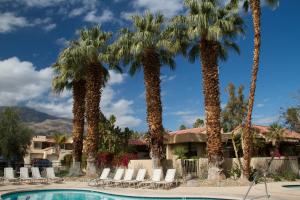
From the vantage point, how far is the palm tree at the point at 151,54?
24984 mm

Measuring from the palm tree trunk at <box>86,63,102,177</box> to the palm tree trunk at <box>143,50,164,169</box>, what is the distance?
5.08 m

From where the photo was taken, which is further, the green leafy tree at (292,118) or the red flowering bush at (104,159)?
the green leafy tree at (292,118)

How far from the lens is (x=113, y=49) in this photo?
2767 cm

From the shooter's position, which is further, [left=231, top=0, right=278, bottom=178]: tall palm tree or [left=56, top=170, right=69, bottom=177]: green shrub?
[left=56, top=170, right=69, bottom=177]: green shrub

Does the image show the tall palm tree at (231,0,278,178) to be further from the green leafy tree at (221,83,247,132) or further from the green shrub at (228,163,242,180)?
the green leafy tree at (221,83,247,132)

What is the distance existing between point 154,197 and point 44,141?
6622 centimetres

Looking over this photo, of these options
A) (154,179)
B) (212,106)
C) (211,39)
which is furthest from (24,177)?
(211,39)

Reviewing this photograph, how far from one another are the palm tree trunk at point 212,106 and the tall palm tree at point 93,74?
7.98m

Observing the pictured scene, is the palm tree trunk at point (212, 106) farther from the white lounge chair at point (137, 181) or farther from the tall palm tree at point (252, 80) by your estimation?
the white lounge chair at point (137, 181)

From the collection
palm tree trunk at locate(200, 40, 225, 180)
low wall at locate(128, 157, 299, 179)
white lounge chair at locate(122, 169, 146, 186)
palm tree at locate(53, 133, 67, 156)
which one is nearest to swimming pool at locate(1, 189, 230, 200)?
white lounge chair at locate(122, 169, 146, 186)

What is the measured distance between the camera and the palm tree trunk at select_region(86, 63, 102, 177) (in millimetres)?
28453

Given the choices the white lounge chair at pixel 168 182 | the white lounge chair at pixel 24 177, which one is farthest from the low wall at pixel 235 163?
the white lounge chair at pixel 24 177

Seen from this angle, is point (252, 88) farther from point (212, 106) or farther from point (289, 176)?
point (289, 176)

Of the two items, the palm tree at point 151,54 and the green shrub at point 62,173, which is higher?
the palm tree at point 151,54
